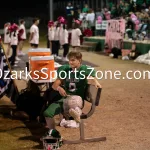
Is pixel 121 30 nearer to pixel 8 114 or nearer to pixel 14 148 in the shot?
pixel 8 114

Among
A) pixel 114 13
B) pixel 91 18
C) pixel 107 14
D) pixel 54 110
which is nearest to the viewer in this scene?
pixel 54 110

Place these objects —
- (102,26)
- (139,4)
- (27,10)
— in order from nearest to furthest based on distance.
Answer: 1. (139,4)
2. (102,26)
3. (27,10)

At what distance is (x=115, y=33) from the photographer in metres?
20.2

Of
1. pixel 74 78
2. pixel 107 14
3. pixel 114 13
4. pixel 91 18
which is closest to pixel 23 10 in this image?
pixel 91 18

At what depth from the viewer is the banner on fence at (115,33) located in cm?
1956

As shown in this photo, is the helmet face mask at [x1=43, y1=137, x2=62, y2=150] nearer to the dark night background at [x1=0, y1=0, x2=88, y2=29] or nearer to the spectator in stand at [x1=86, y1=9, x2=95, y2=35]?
the spectator in stand at [x1=86, y1=9, x2=95, y2=35]

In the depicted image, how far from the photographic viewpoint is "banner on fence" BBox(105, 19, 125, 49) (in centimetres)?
1956

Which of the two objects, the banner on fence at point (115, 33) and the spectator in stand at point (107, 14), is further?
the spectator in stand at point (107, 14)

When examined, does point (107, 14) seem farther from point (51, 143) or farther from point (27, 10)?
point (27, 10)

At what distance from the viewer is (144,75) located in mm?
12602

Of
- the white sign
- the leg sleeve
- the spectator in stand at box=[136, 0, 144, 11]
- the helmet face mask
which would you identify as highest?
the spectator in stand at box=[136, 0, 144, 11]

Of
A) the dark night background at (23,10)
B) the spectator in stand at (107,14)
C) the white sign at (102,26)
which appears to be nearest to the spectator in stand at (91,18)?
the white sign at (102,26)

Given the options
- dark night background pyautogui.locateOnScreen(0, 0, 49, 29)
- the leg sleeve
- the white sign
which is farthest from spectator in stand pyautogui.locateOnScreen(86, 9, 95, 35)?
the leg sleeve

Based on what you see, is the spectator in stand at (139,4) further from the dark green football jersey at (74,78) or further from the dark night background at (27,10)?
the dark night background at (27,10)
